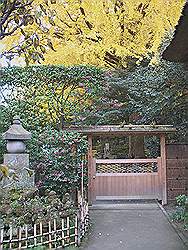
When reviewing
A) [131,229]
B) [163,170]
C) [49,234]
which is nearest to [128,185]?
[163,170]

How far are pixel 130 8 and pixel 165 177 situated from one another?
4.70 metres

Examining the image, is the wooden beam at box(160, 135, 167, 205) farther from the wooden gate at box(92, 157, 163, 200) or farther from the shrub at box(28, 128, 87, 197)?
the shrub at box(28, 128, 87, 197)

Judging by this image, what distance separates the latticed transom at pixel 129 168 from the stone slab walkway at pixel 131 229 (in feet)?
4.19

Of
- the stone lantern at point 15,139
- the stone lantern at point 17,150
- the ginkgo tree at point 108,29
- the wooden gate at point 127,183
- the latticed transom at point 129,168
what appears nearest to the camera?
the stone lantern at point 17,150

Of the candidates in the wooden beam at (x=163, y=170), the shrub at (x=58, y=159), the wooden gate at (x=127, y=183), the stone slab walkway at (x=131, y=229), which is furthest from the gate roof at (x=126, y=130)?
the stone slab walkway at (x=131, y=229)

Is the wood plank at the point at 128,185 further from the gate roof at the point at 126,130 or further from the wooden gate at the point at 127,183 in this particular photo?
the gate roof at the point at 126,130

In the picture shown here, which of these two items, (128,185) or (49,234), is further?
(128,185)

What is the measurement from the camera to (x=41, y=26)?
2467 millimetres

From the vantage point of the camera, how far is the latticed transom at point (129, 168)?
11273 millimetres

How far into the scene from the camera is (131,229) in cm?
743

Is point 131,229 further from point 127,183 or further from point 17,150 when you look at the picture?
point 127,183

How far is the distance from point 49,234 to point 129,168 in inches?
237

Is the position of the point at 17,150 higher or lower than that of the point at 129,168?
higher

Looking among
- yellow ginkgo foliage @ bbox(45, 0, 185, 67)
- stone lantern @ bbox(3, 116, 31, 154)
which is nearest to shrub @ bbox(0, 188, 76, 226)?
stone lantern @ bbox(3, 116, 31, 154)
